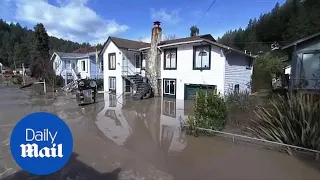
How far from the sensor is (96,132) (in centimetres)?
984

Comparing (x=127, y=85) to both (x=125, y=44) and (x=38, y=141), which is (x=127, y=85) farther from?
(x=38, y=141)

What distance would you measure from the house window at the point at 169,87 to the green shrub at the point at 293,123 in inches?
530

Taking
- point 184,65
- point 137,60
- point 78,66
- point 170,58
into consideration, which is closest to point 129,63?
point 137,60

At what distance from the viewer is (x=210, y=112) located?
8.83m

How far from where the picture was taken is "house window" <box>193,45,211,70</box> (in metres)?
18.0

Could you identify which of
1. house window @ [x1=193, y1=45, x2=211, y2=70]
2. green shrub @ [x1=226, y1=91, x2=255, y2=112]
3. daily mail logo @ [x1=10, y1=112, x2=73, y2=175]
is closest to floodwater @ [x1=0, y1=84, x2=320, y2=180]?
daily mail logo @ [x1=10, y1=112, x2=73, y2=175]

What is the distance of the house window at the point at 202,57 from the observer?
59.0 ft

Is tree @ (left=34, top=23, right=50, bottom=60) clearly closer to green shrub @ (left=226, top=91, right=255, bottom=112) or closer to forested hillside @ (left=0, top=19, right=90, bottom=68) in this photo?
forested hillside @ (left=0, top=19, right=90, bottom=68)

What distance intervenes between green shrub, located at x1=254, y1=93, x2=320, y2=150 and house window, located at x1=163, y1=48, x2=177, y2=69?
1365 cm

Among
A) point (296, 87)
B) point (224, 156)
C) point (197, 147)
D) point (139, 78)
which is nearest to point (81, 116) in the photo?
point (197, 147)

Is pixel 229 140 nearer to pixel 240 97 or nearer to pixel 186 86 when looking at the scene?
pixel 240 97

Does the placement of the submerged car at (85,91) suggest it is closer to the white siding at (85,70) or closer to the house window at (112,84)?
the house window at (112,84)

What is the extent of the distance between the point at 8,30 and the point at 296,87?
5353 inches

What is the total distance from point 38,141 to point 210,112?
747cm
